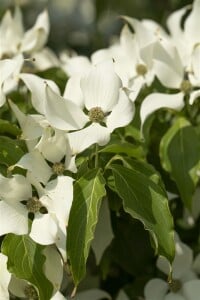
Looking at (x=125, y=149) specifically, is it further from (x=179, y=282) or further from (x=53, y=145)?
(x=179, y=282)

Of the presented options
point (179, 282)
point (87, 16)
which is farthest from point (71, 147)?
point (87, 16)

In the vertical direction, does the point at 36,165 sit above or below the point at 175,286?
above

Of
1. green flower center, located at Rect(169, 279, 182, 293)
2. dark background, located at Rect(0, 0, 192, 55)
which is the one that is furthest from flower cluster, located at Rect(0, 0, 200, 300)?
dark background, located at Rect(0, 0, 192, 55)

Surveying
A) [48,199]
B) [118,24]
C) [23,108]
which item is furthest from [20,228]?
[118,24]

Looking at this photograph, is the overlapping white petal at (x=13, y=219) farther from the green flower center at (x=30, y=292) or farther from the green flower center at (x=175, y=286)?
the green flower center at (x=175, y=286)

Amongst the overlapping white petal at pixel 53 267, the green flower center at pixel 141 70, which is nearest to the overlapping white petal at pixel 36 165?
the overlapping white petal at pixel 53 267

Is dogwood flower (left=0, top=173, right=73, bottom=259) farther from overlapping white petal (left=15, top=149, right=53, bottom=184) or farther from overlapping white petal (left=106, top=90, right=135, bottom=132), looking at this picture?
overlapping white petal (left=106, top=90, right=135, bottom=132)
